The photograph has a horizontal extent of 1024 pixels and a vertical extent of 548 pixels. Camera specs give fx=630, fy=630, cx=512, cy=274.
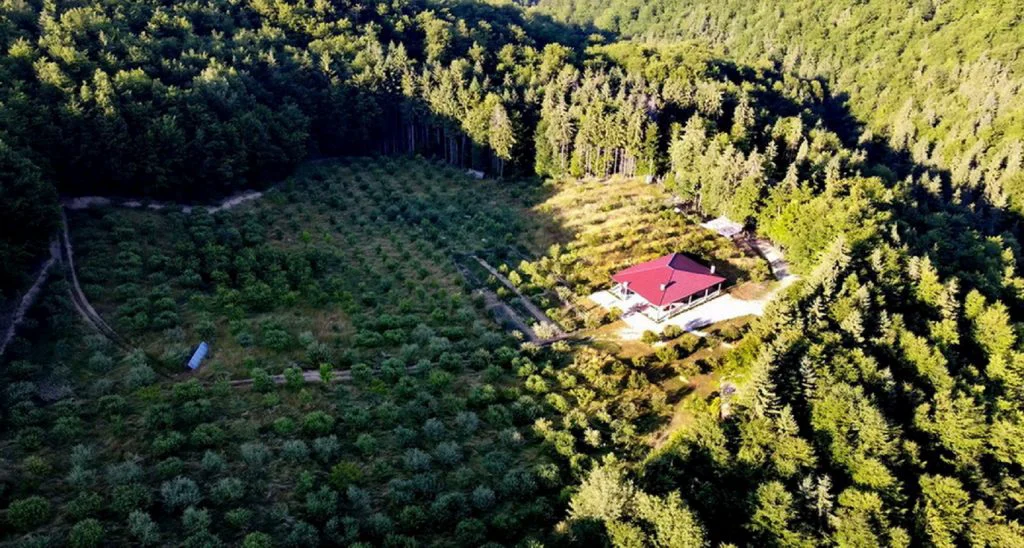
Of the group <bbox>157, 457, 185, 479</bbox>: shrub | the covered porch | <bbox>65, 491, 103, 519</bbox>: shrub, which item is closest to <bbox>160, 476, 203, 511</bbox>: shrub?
<bbox>157, 457, 185, 479</bbox>: shrub

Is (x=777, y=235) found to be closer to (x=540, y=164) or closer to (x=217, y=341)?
(x=540, y=164)

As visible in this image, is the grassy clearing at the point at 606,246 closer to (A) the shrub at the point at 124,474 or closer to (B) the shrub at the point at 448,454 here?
(B) the shrub at the point at 448,454

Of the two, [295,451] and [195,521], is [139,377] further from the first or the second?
[195,521]

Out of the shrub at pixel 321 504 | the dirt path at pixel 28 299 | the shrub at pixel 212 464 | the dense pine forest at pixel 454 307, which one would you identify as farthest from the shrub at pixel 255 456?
the dirt path at pixel 28 299

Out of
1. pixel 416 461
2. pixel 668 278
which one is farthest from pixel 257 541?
pixel 668 278

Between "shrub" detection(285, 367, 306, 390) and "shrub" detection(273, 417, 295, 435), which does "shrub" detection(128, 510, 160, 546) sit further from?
"shrub" detection(285, 367, 306, 390)

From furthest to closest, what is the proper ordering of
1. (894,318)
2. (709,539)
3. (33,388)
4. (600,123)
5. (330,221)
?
(600,123) < (330,221) < (894,318) < (33,388) < (709,539)

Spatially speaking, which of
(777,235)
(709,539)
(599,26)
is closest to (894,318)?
(777,235)
